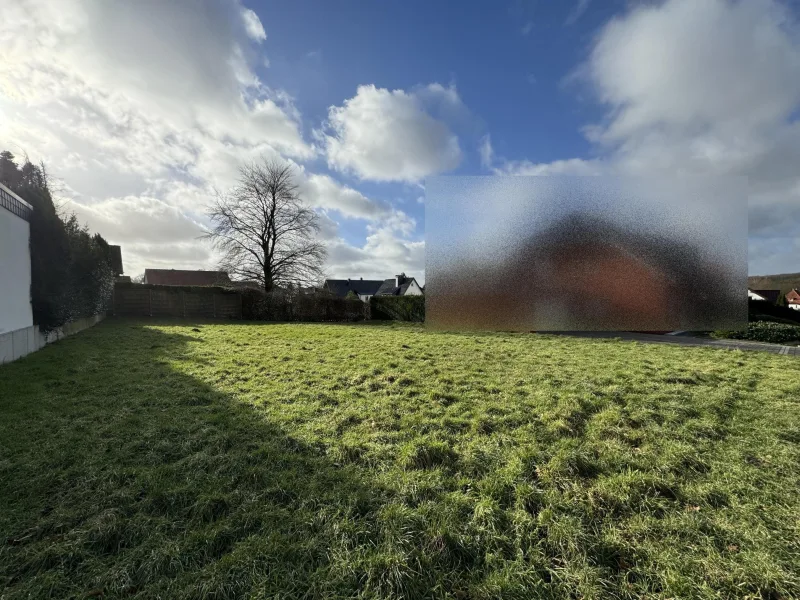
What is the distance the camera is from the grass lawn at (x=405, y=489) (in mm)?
1873

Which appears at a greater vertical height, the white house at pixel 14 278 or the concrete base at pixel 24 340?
the white house at pixel 14 278

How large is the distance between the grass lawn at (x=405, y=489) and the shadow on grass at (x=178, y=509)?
1 centimetres

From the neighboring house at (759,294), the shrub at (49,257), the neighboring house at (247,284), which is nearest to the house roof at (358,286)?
the neighboring house at (247,284)

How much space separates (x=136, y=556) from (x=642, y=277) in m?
3.74

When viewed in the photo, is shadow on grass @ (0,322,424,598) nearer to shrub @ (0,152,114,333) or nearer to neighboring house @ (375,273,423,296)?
shrub @ (0,152,114,333)

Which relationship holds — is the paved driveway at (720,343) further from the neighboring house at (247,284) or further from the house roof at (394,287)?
the house roof at (394,287)

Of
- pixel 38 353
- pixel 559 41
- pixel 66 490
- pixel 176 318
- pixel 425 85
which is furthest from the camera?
pixel 176 318

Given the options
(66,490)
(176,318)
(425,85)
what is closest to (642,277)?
(425,85)

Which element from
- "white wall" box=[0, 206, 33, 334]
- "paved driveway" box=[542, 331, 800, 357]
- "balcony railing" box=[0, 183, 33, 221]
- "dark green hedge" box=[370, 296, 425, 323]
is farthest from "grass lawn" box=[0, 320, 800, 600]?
"dark green hedge" box=[370, 296, 425, 323]

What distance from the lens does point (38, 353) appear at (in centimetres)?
874

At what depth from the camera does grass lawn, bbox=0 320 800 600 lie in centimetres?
187

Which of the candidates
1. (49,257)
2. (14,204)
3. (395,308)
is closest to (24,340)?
(49,257)

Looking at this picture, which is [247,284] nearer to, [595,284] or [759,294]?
[595,284]

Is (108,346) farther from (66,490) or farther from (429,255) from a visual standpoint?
(429,255)
